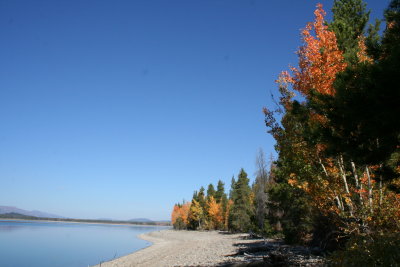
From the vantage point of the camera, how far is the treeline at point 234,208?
1471 inches

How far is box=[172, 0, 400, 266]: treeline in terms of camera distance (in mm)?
5133

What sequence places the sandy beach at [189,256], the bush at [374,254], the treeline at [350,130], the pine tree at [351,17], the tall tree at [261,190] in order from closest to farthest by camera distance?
the treeline at [350,130] → the bush at [374,254] → the pine tree at [351,17] → the sandy beach at [189,256] → the tall tree at [261,190]

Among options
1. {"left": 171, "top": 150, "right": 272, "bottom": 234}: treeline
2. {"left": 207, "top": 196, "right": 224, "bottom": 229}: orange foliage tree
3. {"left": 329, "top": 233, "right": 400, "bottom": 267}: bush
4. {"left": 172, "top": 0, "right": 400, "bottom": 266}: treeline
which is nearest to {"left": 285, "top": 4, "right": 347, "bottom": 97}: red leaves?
{"left": 172, "top": 0, "right": 400, "bottom": 266}: treeline

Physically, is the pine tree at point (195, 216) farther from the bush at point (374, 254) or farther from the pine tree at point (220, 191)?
the bush at point (374, 254)

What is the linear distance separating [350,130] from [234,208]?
5185 centimetres

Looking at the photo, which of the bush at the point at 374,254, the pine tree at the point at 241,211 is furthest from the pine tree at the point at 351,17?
the pine tree at the point at 241,211

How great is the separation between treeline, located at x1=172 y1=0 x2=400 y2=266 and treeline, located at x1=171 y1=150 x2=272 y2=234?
1926cm

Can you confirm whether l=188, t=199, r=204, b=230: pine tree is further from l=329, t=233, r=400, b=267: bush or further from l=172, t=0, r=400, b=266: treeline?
l=329, t=233, r=400, b=267: bush

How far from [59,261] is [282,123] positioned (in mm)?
33356

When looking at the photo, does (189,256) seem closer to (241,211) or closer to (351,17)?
(351,17)

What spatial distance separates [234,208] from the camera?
181 feet

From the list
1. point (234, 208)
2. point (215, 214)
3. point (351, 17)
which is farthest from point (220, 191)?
point (351, 17)

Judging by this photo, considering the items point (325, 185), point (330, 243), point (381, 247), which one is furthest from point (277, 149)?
point (330, 243)

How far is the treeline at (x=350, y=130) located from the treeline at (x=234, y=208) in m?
19.3
